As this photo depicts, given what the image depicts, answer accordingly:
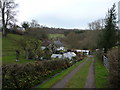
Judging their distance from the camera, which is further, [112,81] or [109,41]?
[109,41]

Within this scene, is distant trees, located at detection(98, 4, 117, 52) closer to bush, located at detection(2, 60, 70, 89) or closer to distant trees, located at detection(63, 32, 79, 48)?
bush, located at detection(2, 60, 70, 89)

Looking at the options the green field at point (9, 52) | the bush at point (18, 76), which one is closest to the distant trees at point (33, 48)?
the green field at point (9, 52)

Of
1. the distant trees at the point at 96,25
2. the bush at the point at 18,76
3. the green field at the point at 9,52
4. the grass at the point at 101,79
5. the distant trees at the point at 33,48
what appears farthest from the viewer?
the distant trees at the point at 96,25

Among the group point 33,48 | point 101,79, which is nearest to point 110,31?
point 33,48

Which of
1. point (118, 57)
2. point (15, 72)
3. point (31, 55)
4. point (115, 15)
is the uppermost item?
point (115, 15)

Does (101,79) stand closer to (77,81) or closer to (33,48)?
(77,81)

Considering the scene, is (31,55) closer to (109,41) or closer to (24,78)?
(109,41)

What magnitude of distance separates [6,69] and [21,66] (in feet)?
3.60

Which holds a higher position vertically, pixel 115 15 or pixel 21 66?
pixel 115 15

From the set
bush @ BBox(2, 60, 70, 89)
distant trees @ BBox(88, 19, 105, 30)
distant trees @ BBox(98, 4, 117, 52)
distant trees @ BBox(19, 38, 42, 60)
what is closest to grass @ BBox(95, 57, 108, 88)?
bush @ BBox(2, 60, 70, 89)

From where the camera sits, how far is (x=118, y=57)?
7797 millimetres

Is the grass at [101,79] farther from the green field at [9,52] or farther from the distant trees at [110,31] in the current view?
the green field at [9,52]

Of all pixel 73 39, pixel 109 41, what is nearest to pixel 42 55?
pixel 109 41

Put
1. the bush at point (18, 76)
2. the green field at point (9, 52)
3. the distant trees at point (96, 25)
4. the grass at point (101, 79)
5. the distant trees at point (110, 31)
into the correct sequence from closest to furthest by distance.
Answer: the bush at point (18, 76) → the grass at point (101, 79) → the green field at point (9, 52) → the distant trees at point (110, 31) → the distant trees at point (96, 25)
